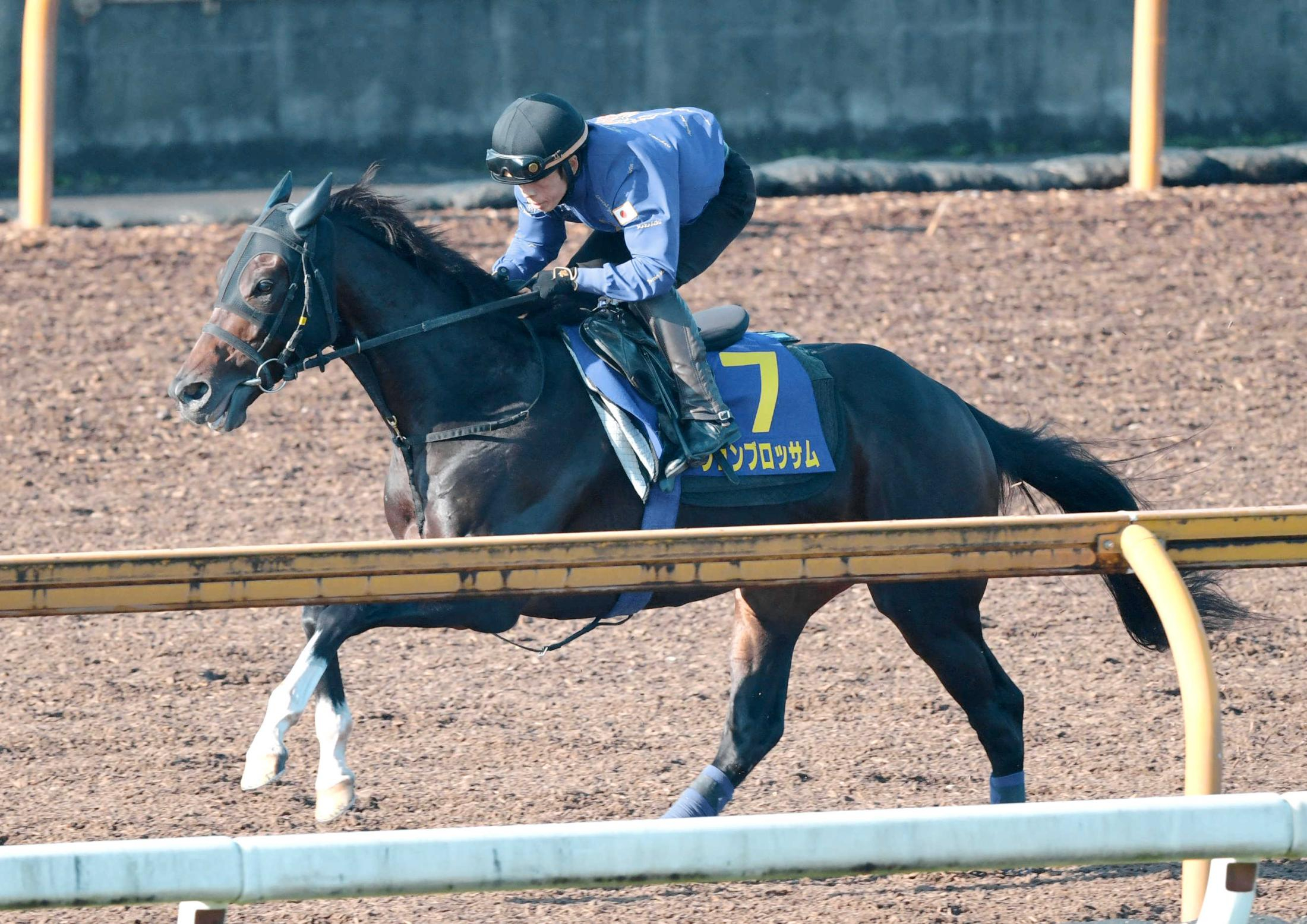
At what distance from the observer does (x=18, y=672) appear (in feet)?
20.2

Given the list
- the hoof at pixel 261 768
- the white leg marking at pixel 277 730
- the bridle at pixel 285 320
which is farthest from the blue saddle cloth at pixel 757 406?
the hoof at pixel 261 768

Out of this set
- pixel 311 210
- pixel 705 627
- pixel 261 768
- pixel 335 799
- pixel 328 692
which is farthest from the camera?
pixel 705 627

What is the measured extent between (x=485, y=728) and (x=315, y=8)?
800 cm

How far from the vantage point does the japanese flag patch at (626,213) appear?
4.70m

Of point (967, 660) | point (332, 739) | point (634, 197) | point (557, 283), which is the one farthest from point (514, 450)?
point (967, 660)

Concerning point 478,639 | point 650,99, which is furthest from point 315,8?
point 478,639

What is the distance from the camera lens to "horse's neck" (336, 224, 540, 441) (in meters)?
4.70

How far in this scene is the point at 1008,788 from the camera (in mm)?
4883

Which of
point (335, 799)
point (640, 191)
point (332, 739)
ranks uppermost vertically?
point (640, 191)

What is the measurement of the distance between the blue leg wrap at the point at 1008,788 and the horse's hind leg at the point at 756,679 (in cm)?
62

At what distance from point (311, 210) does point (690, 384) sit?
1.11 metres

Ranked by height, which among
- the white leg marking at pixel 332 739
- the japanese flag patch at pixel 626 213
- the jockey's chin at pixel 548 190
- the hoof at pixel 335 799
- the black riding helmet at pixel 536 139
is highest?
the black riding helmet at pixel 536 139

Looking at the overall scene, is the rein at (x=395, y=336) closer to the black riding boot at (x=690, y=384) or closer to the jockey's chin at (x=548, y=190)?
the jockey's chin at (x=548, y=190)

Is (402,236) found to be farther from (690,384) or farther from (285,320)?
(690,384)
